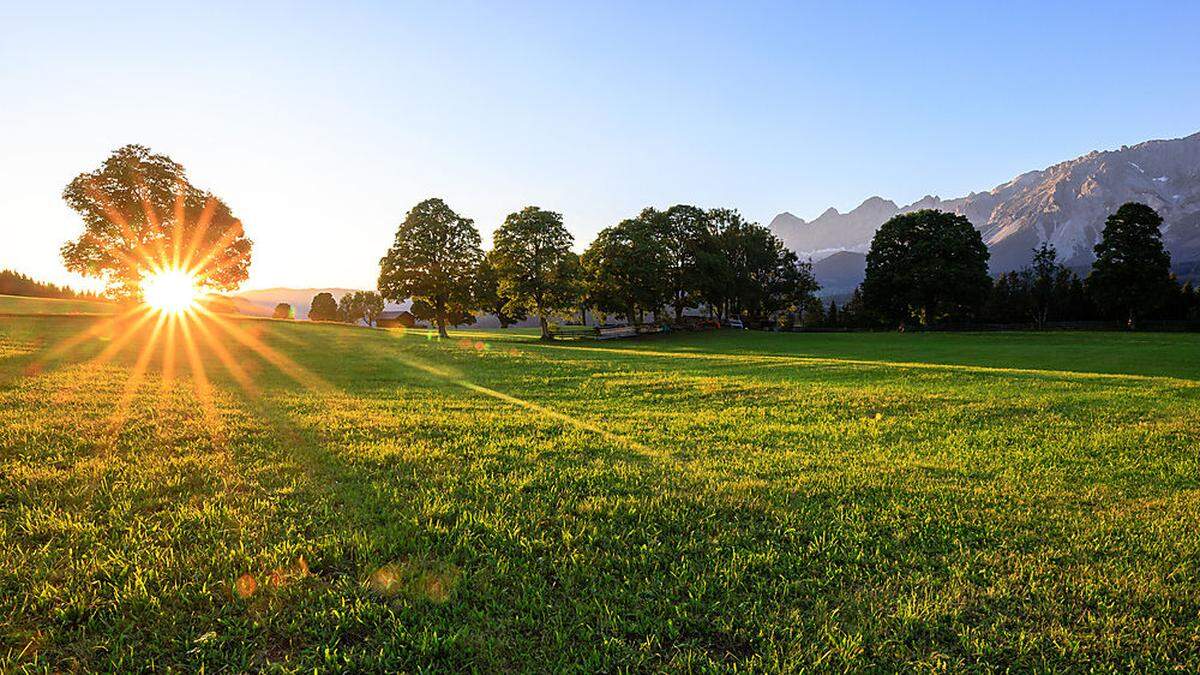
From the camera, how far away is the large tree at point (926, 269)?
54.1 metres

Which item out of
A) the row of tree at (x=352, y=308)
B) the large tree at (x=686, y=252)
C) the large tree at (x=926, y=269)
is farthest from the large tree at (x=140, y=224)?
Result: the row of tree at (x=352, y=308)

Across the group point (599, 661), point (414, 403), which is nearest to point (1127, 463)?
point (599, 661)

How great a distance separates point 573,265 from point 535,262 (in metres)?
3.82

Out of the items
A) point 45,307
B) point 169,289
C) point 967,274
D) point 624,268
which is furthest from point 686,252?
point 45,307

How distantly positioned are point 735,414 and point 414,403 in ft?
25.1

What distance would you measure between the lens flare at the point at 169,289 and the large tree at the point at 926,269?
221ft

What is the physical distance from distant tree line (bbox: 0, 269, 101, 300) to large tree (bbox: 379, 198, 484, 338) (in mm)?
49352

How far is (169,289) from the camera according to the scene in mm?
37594

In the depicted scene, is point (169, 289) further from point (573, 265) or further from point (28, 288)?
point (28, 288)

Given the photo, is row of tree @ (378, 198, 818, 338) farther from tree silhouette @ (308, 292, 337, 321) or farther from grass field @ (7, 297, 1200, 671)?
tree silhouette @ (308, 292, 337, 321)

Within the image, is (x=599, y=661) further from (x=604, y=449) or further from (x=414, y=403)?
(x=414, y=403)

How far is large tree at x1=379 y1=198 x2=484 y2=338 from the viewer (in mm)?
41844

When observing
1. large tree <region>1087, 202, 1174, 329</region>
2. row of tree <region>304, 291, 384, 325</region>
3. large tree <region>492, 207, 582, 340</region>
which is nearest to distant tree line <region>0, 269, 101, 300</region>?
row of tree <region>304, 291, 384, 325</region>

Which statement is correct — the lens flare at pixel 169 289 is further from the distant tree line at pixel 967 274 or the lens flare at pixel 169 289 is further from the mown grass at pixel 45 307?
the distant tree line at pixel 967 274
